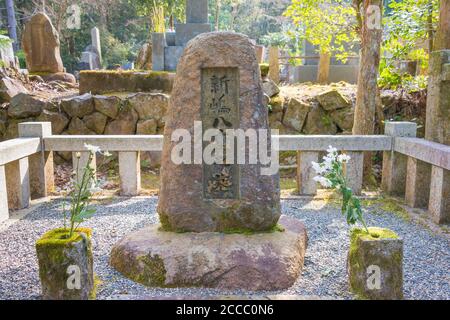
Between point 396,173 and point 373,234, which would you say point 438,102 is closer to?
point 396,173

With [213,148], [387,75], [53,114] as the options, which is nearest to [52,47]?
[53,114]

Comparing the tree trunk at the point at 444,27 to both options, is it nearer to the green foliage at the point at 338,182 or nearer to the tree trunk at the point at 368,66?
the tree trunk at the point at 368,66

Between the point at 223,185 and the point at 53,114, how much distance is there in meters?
5.06

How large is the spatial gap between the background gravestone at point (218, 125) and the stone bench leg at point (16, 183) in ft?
8.03

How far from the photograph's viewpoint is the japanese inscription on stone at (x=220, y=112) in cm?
359

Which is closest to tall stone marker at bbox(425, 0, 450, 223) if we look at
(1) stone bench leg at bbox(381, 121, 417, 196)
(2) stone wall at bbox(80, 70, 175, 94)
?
(1) stone bench leg at bbox(381, 121, 417, 196)

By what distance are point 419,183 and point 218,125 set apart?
289cm

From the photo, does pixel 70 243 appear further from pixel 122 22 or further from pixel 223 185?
pixel 122 22

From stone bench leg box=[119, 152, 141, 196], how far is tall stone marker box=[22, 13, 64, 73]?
610 centimetres

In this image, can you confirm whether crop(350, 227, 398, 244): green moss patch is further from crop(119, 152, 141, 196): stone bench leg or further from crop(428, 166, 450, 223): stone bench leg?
crop(119, 152, 141, 196): stone bench leg

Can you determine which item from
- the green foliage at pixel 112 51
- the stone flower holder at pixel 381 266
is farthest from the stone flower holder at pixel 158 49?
the green foliage at pixel 112 51

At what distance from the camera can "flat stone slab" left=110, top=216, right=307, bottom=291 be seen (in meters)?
3.14

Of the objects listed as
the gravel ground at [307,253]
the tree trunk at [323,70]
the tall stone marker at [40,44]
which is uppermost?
the tall stone marker at [40,44]

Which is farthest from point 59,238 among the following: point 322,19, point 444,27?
point 322,19
